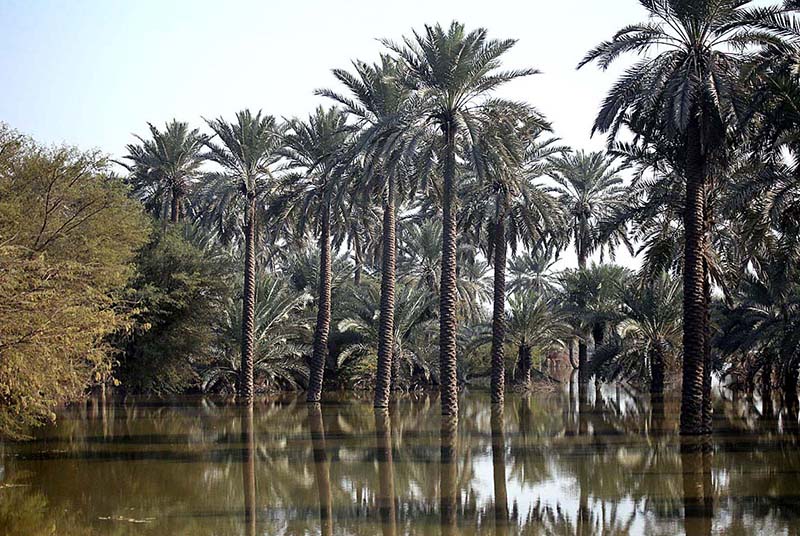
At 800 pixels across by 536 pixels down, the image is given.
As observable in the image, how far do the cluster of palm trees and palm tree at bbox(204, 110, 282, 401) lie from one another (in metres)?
0.10

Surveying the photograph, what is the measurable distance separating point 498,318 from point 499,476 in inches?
807

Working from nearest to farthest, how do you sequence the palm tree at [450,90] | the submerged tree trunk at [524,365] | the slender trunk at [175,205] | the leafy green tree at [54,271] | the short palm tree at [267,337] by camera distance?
the leafy green tree at [54,271] < the palm tree at [450,90] < the short palm tree at [267,337] < the slender trunk at [175,205] < the submerged tree trunk at [524,365]

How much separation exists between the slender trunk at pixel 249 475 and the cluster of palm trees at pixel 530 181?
24.1ft

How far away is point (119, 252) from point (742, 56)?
646 inches

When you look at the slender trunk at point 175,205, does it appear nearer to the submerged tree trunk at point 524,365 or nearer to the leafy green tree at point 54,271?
the leafy green tree at point 54,271

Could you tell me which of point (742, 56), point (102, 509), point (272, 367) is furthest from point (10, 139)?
point (272, 367)

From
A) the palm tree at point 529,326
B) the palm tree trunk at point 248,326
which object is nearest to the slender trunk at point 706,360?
the palm tree trunk at point 248,326

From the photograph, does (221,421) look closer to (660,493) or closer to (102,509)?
(102,509)

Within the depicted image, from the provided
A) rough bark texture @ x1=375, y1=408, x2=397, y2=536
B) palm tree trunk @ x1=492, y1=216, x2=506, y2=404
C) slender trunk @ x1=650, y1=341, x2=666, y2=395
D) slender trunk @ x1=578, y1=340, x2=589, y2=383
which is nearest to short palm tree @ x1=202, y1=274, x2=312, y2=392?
palm tree trunk @ x1=492, y1=216, x2=506, y2=404

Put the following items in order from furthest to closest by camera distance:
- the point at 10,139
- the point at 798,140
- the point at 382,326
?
the point at 382,326 → the point at 10,139 → the point at 798,140

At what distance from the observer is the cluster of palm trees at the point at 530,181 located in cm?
2298

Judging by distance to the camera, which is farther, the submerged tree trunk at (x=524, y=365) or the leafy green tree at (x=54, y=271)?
the submerged tree trunk at (x=524, y=365)

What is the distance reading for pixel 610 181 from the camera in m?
50.0

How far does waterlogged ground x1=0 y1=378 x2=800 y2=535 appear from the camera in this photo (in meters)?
13.5
